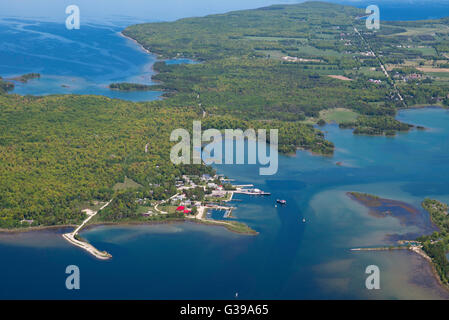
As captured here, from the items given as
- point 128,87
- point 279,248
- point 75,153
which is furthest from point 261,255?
point 128,87

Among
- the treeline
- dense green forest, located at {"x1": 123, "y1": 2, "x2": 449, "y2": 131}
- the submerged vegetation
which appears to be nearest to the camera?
the submerged vegetation

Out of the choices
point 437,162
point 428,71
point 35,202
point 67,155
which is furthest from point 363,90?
point 35,202

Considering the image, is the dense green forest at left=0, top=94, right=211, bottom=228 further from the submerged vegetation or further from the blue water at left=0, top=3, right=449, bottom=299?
the submerged vegetation

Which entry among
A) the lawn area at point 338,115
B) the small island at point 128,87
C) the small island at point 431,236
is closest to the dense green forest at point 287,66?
the lawn area at point 338,115

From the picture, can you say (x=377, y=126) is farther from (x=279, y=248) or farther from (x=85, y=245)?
(x=85, y=245)

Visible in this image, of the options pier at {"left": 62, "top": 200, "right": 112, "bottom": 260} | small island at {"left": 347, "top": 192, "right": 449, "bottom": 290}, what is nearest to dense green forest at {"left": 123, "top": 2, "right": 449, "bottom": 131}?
small island at {"left": 347, "top": 192, "right": 449, "bottom": 290}

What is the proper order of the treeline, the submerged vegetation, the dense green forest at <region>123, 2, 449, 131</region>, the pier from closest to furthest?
the submerged vegetation, the pier, the treeline, the dense green forest at <region>123, 2, 449, 131</region>

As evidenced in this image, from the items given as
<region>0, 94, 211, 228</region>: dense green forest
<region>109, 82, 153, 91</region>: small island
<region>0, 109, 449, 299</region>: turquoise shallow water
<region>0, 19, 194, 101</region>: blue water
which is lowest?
<region>0, 109, 449, 299</region>: turquoise shallow water
